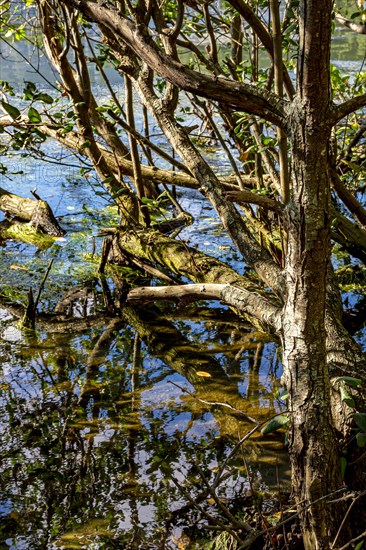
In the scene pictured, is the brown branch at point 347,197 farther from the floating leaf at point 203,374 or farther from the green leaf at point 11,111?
the green leaf at point 11,111

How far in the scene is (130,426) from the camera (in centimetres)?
370

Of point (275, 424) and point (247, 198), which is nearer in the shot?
point (275, 424)

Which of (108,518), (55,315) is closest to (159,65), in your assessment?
(108,518)

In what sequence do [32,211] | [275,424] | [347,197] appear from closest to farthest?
[275,424], [347,197], [32,211]

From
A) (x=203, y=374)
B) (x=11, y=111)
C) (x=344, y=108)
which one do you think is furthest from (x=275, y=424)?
(x=11, y=111)

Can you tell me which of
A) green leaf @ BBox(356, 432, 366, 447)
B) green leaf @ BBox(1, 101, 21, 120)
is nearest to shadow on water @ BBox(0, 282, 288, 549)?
green leaf @ BBox(356, 432, 366, 447)

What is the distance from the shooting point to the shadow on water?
2973 mm

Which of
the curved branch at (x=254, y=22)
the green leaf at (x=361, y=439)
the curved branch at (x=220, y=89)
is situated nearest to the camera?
the curved branch at (x=220, y=89)

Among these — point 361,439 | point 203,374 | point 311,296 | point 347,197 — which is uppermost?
point 347,197

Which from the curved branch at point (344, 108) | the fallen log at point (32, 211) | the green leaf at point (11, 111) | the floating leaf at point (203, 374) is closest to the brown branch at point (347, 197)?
the floating leaf at point (203, 374)

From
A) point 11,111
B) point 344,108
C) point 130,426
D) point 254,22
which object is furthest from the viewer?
point 11,111

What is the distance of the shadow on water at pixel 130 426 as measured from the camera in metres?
2.97

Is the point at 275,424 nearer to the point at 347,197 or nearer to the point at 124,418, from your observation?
the point at 124,418

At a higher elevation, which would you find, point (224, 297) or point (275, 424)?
point (224, 297)
